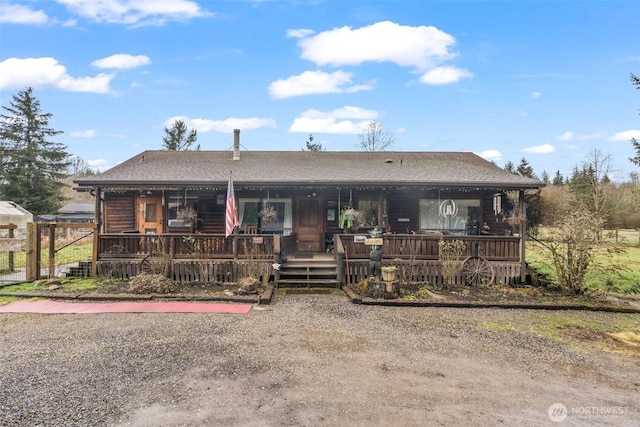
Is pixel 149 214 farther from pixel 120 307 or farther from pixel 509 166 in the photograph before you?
pixel 509 166

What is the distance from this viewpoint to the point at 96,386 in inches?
146

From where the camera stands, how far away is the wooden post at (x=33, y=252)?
9031 mm

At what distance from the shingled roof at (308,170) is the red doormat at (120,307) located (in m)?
3.79

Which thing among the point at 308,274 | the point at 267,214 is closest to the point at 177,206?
the point at 267,214

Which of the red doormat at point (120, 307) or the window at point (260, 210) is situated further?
the window at point (260, 210)

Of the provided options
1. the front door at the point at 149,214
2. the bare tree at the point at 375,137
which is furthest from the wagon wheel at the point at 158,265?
the bare tree at the point at 375,137

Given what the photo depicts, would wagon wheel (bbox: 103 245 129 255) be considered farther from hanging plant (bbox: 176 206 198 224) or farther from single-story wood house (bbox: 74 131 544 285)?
hanging plant (bbox: 176 206 198 224)

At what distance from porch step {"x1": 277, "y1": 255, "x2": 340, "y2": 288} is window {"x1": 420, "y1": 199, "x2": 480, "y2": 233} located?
4367 millimetres

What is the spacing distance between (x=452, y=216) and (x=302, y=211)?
518 cm

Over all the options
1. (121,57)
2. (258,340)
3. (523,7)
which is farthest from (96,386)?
(121,57)

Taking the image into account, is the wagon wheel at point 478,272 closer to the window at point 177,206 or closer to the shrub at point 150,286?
the shrub at point 150,286

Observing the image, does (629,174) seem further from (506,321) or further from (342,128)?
(506,321)

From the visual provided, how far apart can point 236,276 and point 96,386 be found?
5.57 meters

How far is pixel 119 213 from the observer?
12875 mm
